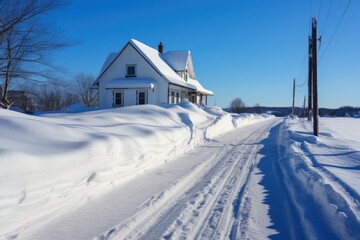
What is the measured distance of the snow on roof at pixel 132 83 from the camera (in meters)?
27.0

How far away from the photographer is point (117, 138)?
7.04 metres

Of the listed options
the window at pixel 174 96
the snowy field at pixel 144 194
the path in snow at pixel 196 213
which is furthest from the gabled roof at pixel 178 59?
the path in snow at pixel 196 213

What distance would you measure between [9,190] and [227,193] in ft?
12.5

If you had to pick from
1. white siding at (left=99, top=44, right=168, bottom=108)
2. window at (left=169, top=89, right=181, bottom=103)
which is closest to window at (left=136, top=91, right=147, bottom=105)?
white siding at (left=99, top=44, right=168, bottom=108)

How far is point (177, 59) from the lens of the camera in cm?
3388

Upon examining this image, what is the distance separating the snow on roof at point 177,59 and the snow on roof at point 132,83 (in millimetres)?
6069

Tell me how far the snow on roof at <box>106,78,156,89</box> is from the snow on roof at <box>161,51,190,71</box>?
6.07 metres

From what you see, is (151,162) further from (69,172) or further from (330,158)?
(330,158)

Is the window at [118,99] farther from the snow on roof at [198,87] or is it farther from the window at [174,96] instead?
the snow on roof at [198,87]

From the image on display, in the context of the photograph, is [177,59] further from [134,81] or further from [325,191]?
[325,191]

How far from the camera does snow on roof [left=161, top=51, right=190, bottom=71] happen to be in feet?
108

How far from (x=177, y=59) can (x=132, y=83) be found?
8.27m

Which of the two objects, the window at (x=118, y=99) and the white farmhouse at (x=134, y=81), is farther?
the window at (x=118, y=99)

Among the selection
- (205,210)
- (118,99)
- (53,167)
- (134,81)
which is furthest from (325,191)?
(118,99)
